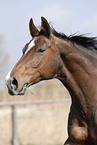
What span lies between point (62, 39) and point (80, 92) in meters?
0.72

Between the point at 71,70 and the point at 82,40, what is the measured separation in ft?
1.52

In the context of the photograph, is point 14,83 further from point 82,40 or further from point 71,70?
point 82,40

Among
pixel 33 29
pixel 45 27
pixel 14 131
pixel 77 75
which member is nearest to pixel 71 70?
pixel 77 75

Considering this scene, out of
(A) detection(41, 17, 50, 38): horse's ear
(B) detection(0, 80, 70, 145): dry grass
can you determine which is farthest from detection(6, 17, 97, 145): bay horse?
(B) detection(0, 80, 70, 145): dry grass

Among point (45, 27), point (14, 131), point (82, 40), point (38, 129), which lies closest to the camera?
point (45, 27)

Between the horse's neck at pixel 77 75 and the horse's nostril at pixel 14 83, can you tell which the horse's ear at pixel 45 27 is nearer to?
the horse's neck at pixel 77 75

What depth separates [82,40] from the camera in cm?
366

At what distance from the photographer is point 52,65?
3.36 meters

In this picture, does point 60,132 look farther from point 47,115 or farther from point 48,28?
point 48,28

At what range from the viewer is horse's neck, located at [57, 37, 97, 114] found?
3.44 m

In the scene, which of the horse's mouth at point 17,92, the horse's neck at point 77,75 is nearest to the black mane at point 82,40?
the horse's neck at point 77,75

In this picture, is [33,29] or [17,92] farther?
[33,29]

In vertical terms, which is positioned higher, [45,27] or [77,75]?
[45,27]

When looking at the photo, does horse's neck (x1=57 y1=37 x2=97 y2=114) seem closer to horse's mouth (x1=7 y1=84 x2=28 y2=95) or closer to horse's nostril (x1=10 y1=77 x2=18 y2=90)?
horse's mouth (x1=7 y1=84 x2=28 y2=95)
